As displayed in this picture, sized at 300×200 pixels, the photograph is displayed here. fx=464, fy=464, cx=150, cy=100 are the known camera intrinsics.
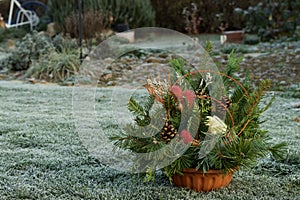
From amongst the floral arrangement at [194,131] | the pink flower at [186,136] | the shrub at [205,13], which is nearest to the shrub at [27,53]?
the shrub at [205,13]

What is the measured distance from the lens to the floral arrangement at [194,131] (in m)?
1.80

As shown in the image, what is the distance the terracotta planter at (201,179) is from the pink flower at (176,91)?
299mm

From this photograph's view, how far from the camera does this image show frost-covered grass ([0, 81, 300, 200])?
1.92 meters

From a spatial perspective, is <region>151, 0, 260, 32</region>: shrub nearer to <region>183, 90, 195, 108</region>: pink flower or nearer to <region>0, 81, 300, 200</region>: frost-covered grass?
<region>0, 81, 300, 200</region>: frost-covered grass

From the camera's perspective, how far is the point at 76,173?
2.16 metres

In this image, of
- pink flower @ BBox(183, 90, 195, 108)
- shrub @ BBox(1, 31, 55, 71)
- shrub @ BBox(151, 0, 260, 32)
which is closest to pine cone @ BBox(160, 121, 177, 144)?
pink flower @ BBox(183, 90, 195, 108)

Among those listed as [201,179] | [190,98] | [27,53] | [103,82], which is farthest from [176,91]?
[27,53]

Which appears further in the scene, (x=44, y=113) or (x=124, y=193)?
(x=44, y=113)

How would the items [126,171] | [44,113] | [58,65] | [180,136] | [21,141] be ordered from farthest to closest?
[58,65]
[44,113]
[21,141]
[126,171]
[180,136]

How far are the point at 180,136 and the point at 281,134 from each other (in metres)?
1.47

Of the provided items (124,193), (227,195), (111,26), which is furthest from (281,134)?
(111,26)

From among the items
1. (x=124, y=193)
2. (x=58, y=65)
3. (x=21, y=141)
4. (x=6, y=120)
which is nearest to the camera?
(x=124, y=193)

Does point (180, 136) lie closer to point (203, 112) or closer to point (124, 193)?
point (203, 112)

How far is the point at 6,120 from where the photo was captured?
3.35 m
